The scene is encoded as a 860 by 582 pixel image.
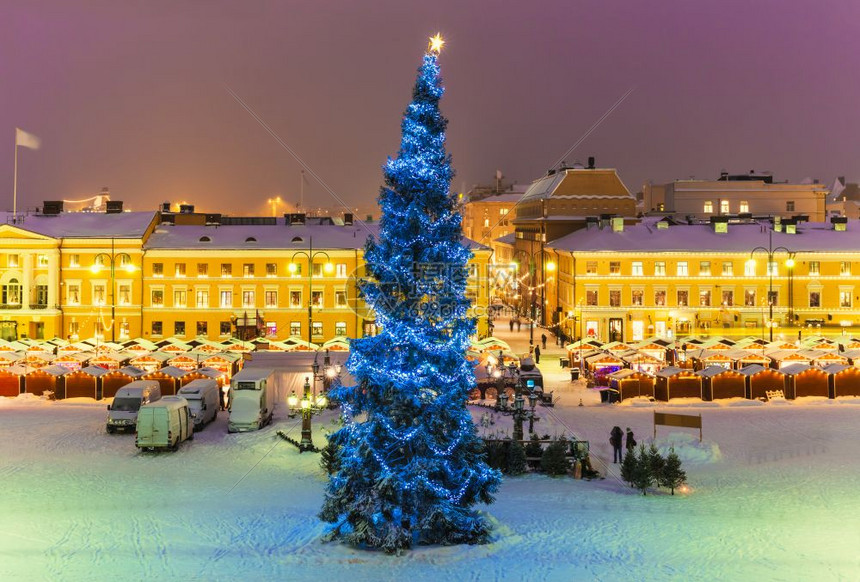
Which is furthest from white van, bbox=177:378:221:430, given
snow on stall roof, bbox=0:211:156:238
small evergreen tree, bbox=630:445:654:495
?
snow on stall roof, bbox=0:211:156:238

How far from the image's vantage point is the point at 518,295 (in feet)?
311

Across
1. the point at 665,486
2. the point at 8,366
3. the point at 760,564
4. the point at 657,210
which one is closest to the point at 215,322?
the point at 8,366

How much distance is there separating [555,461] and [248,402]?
12.8 metres

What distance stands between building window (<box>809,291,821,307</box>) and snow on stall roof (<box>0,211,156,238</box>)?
5016 centimetres

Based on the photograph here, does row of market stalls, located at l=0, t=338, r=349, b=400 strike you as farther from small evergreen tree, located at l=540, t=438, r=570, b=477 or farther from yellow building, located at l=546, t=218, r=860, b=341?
yellow building, located at l=546, t=218, r=860, b=341

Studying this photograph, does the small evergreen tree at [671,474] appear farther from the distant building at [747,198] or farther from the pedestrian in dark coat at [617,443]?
the distant building at [747,198]

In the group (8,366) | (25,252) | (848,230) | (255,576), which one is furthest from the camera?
(848,230)

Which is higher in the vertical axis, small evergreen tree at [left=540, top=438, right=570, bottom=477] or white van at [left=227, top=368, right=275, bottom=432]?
white van at [left=227, top=368, right=275, bottom=432]

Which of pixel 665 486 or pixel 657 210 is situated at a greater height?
pixel 657 210

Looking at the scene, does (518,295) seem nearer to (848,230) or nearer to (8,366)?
(848,230)

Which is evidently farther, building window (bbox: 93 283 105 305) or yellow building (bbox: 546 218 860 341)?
yellow building (bbox: 546 218 860 341)

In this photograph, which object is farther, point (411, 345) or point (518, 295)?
point (518, 295)

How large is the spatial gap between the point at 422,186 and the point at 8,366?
98.3 feet

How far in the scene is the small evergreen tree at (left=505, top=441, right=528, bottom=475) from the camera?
26.6m
